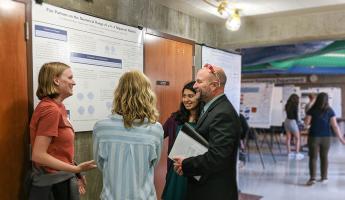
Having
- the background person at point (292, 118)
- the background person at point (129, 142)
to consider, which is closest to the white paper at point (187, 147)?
the background person at point (129, 142)

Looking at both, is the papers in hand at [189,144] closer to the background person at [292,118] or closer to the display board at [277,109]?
the background person at [292,118]

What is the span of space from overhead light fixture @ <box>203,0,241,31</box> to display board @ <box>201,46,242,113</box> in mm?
487

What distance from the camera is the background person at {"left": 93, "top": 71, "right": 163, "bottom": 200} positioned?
169cm

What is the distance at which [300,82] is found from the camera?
1389 cm

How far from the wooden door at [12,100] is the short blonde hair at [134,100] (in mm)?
780

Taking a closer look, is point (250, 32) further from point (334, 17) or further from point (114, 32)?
point (114, 32)

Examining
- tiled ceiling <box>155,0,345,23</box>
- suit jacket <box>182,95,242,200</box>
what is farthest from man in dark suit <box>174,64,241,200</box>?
tiled ceiling <box>155,0,345,23</box>

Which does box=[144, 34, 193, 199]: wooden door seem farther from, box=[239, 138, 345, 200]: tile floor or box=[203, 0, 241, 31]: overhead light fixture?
box=[239, 138, 345, 200]: tile floor

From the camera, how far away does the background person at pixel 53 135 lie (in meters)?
1.84

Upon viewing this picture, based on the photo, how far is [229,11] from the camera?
12.9 ft

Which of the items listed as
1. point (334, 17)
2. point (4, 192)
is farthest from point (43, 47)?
point (334, 17)

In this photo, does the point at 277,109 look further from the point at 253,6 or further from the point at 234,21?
the point at 234,21

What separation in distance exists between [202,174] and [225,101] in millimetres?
435

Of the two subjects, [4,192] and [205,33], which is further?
[205,33]
